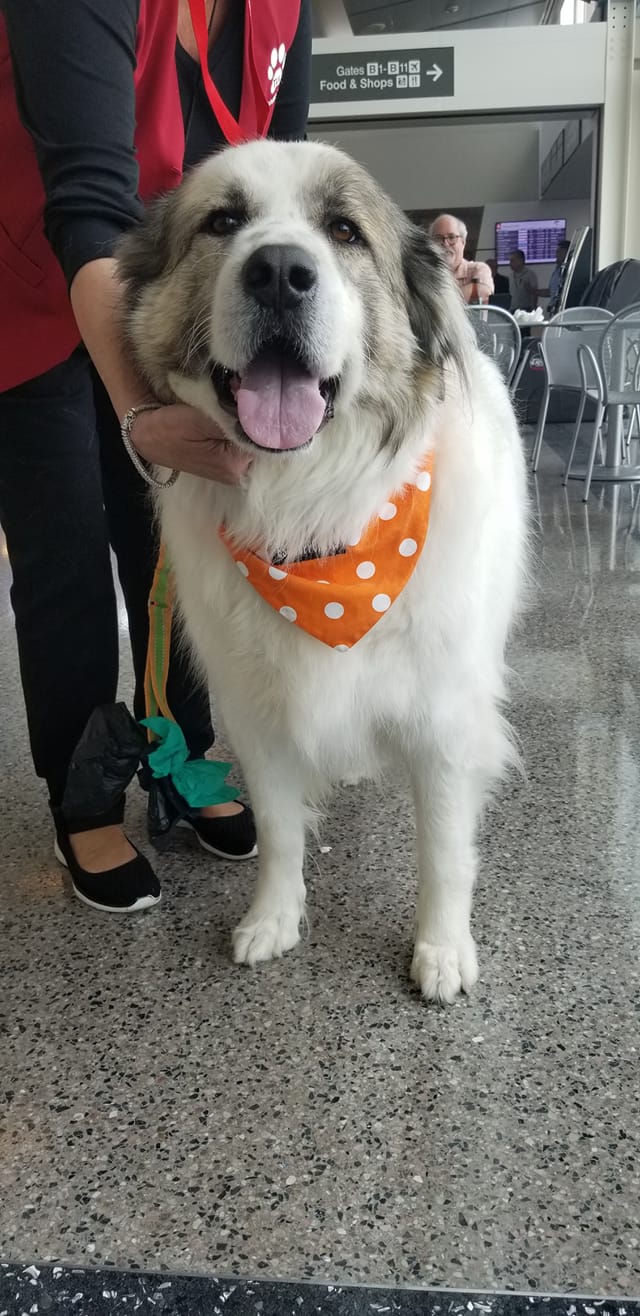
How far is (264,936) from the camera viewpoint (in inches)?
53.7

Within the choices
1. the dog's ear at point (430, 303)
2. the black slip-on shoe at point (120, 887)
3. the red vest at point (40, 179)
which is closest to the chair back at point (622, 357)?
the red vest at point (40, 179)

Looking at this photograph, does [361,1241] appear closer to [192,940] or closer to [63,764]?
[192,940]

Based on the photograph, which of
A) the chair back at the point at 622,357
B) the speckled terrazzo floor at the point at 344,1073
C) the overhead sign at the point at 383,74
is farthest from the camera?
the overhead sign at the point at 383,74

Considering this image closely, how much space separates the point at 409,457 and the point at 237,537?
9.7 inches

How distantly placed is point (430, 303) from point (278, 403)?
325 millimetres

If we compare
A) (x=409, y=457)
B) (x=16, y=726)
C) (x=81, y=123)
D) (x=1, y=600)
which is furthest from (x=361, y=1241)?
(x=1, y=600)

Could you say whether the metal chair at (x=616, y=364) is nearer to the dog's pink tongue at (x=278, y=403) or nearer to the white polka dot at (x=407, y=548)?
the white polka dot at (x=407, y=548)

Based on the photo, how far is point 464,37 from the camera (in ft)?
29.9

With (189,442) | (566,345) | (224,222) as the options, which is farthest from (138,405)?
(566,345)

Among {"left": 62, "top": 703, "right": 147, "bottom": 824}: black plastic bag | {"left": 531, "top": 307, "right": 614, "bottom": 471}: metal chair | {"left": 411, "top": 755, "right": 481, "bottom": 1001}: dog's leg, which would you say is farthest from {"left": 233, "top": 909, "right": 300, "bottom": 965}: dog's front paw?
{"left": 531, "top": 307, "right": 614, "bottom": 471}: metal chair

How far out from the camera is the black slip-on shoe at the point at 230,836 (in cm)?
165

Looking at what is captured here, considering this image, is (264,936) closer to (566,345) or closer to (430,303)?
(430,303)

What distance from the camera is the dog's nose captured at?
96cm

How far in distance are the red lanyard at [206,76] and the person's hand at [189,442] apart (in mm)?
446
